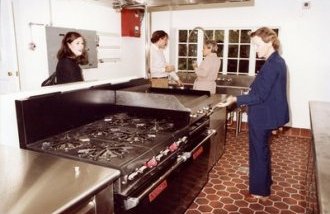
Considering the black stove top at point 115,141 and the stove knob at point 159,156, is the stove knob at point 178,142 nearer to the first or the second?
the black stove top at point 115,141

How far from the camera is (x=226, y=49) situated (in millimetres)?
5359

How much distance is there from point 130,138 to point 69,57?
1.24 m

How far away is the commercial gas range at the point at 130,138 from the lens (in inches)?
61.9

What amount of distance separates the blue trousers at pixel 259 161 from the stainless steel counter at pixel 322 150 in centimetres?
45

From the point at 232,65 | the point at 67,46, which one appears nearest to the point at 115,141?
the point at 67,46

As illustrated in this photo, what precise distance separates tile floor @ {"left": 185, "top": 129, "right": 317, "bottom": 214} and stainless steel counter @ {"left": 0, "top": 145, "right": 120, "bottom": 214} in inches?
55.7

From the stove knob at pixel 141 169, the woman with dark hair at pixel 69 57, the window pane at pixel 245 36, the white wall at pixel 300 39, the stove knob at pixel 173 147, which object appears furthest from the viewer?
the window pane at pixel 245 36

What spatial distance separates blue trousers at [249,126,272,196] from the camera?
2.57 metres

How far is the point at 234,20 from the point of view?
202 inches

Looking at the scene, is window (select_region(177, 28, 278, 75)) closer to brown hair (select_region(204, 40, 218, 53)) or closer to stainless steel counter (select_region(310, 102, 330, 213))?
brown hair (select_region(204, 40, 218, 53))

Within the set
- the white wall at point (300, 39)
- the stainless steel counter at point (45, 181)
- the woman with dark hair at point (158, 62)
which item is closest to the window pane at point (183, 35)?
the white wall at point (300, 39)

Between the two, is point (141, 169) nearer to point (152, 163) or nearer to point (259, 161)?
point (152, 163)

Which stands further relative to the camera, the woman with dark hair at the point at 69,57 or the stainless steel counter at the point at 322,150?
the woman with dark hair at the point at 69,57

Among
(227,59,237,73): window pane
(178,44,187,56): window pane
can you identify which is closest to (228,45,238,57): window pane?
(227,59,237,73): window pane
